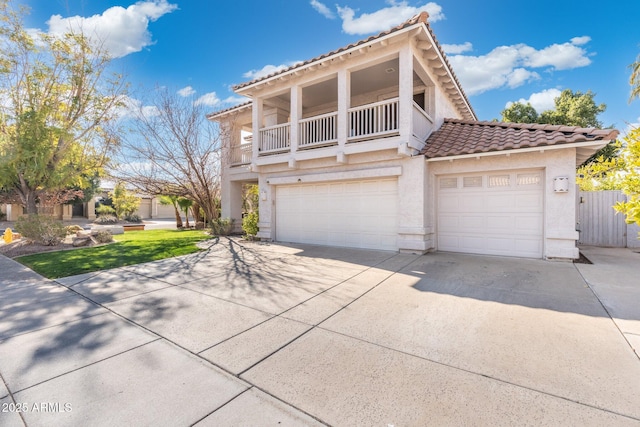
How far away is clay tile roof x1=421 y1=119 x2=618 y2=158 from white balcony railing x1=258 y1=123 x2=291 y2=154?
5.47 m

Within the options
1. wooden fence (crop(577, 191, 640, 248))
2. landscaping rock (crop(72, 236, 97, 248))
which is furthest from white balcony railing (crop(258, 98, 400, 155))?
landscaping rock (crop(72, 236, 97, 248))

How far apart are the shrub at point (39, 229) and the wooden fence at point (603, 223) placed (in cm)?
2021

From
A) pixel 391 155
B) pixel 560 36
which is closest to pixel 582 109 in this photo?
pixel 560 36

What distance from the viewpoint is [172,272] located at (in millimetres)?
6602

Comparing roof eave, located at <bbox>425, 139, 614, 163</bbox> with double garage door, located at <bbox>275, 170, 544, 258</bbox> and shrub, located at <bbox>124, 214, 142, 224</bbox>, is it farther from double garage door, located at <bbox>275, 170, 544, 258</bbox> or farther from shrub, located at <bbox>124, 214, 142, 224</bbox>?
shrub, located at <bbox>124, 214, 142, 224</bbox>

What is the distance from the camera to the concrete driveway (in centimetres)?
220

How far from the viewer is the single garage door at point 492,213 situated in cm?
Answer: 781

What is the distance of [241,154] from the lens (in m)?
15.1

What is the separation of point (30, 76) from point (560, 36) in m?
22.7

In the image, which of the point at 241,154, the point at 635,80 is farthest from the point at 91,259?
the point at 635,80

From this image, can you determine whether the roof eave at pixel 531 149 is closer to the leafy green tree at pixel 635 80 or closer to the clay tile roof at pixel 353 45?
the clay tile roof at pixel 353 45

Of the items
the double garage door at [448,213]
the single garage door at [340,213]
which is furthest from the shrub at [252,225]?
the double garage door at [448,213]

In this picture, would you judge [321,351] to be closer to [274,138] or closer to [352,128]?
[352,128]

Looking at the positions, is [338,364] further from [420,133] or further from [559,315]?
[420,133]
